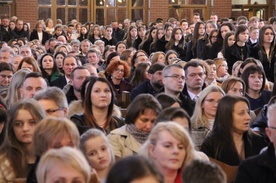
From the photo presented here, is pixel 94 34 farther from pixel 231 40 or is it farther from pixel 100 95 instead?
pixel 100 95

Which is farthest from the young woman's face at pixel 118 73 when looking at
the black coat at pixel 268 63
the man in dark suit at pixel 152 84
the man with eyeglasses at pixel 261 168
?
the man with eyeglasses at pixel 261 168

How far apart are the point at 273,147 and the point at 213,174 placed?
968mm

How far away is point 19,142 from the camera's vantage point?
6.26 metres

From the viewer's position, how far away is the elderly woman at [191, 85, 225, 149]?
7.84 m

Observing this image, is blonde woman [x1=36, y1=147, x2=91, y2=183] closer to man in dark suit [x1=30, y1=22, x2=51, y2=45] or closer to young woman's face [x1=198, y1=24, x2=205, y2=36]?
young woman's face [x1=198, y1=24, x2=205, y2=36]

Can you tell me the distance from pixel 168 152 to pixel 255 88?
5.22 m

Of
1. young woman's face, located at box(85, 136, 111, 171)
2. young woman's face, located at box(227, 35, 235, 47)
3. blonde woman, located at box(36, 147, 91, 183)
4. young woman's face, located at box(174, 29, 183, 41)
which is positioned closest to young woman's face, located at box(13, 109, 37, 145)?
young woman's face, located at box(85, 136, 111, 171)

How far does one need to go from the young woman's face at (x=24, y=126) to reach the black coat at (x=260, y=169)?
1.92 m

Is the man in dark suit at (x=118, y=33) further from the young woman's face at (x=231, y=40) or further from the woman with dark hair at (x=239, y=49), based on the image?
the woman with dark hair at (x=239, y=49)

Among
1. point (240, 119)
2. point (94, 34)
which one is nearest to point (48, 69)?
point (240, 119)

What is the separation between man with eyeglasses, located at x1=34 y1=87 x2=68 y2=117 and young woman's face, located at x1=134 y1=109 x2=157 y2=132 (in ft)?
2.72

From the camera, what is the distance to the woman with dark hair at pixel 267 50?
47.1 feet

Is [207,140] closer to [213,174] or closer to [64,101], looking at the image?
[64,101]

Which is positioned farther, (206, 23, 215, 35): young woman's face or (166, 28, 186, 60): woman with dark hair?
(166, 28, 186, 60): woman with dark hair
